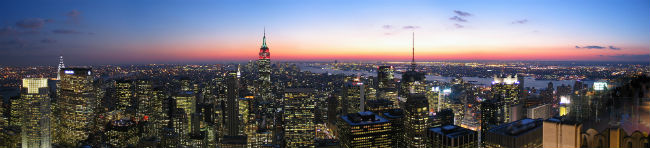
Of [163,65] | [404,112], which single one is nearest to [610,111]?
[404,112]

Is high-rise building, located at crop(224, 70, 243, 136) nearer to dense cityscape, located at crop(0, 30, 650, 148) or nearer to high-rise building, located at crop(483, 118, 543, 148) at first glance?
dense cityscape, located at crop(0, 30, 650, 148)

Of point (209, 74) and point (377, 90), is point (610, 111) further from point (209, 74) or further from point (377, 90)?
point (209, 74)

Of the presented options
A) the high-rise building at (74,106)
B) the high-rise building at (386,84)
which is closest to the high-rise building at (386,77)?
the high-rise building at (386,84)

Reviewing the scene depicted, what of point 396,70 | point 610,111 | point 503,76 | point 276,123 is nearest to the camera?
point 610,111

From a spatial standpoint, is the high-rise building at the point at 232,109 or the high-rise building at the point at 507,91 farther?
the high-rise building at the point at 232,109

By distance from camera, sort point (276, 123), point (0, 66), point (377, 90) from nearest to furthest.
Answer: point (0, 66) < point (276, 123) < point (377, 90)

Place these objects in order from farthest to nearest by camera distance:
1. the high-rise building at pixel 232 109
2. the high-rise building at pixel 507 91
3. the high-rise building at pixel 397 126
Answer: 1. the high-rise building at pixel 232 109
2. the high-rise building at pixel 507 91
3. the high-rise building at pixel 397 126

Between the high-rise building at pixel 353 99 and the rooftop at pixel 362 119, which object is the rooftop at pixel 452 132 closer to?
the rooftop at pixel 362 119
